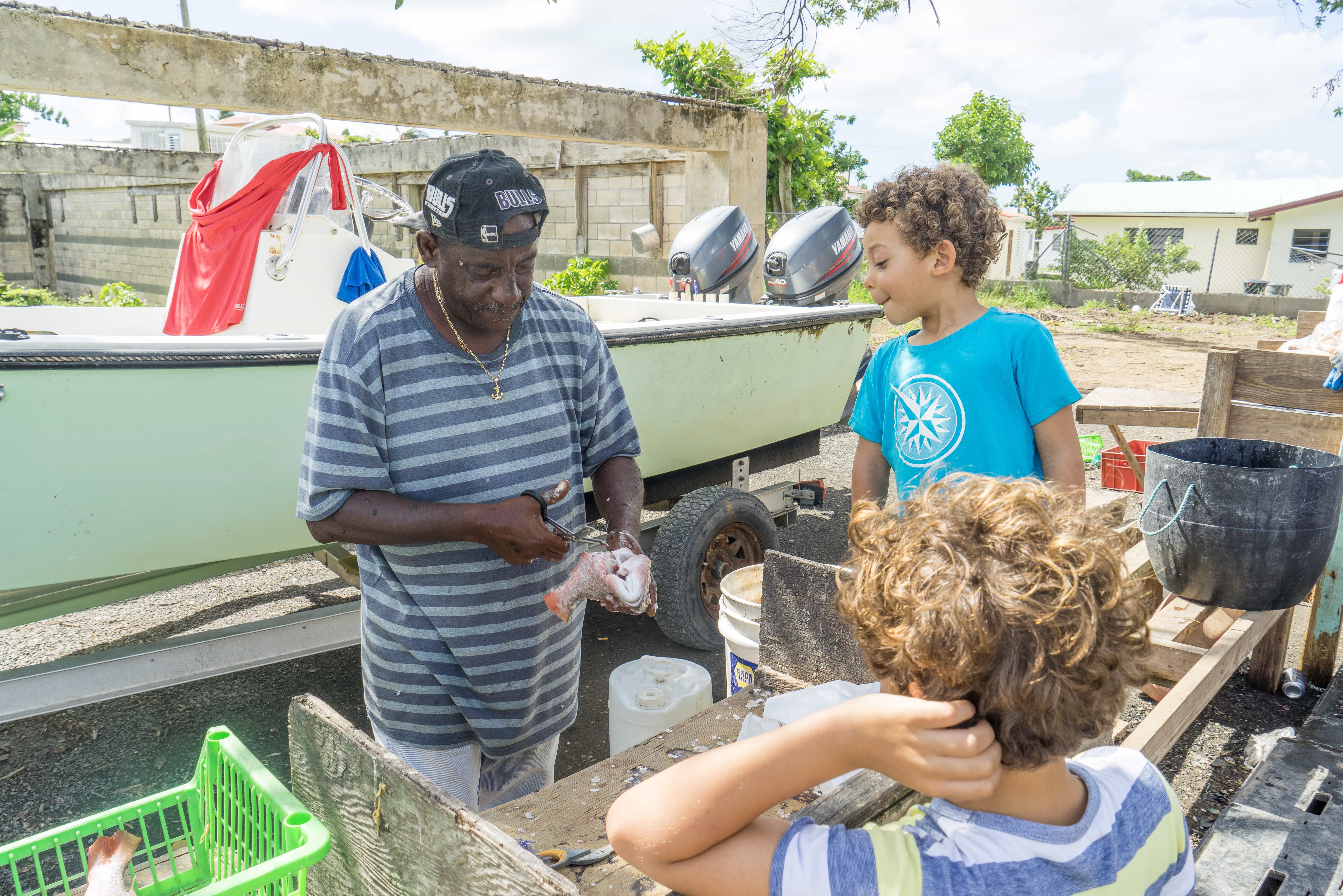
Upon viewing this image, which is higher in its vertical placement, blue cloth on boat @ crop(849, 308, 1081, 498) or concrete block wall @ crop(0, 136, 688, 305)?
concrete block wall @ crop(0, 136, 688, 305)

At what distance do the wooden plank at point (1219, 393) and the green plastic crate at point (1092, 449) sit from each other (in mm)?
2798

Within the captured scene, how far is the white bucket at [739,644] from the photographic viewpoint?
2.47 m

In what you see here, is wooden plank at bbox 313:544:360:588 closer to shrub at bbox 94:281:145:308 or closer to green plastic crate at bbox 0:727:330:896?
green plastic crate at bbox 0:727:330:896

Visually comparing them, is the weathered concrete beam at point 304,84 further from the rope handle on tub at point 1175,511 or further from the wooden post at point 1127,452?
the rope handle on tub at point 1175,511

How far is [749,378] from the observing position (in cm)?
414

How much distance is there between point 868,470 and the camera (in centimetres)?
220

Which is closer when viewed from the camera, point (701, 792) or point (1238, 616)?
point (701, 792)

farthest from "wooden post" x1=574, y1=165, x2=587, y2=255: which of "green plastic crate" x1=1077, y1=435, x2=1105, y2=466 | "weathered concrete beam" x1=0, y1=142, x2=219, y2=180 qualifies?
"weathered concrete beam" x1=0, y1=142, x2=219, y2=180

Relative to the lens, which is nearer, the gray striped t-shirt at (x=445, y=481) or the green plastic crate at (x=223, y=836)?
the green plastic crate at (x=223, y=836)

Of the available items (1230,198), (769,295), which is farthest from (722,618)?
(1230,198)

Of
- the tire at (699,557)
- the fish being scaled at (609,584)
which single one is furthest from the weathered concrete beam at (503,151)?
the fish being scaled at (609,584)

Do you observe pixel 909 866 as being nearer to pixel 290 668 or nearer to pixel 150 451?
pixel 150 451

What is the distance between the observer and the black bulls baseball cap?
60.2 inches

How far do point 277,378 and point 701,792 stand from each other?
2.27 meters
